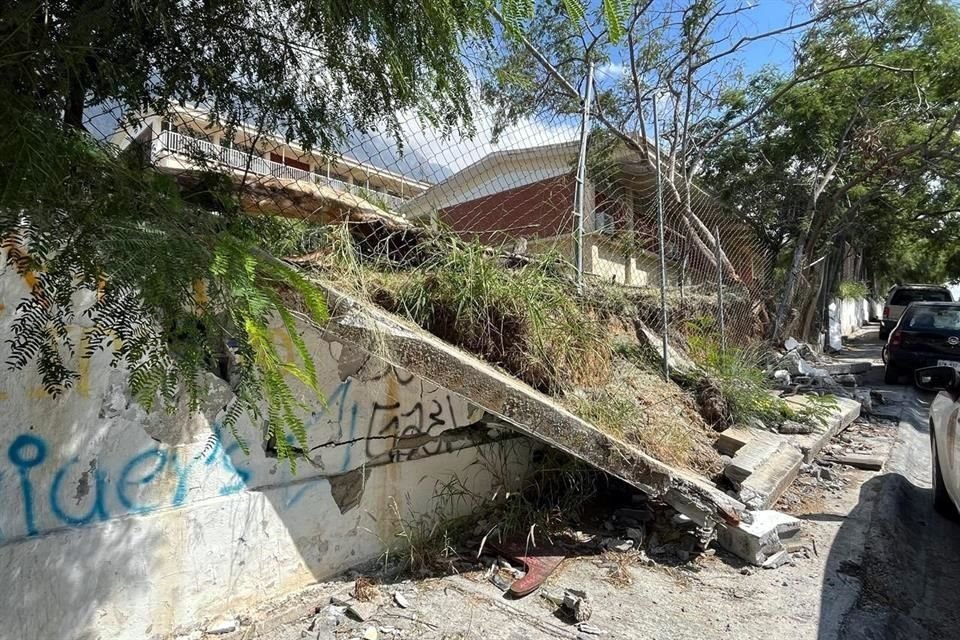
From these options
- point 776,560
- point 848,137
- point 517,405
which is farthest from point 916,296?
point 517,405

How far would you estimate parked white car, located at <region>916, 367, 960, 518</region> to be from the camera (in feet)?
11.9

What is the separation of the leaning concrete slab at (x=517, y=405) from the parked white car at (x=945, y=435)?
1.51 m

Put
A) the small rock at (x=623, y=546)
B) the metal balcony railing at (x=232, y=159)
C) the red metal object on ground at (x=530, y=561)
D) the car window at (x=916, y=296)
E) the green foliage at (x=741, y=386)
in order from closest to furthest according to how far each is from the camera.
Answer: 1. the metal balcony railing at (x=232, y=159)
2. the red metal object on ground at (x=530, y=561)
3. the small rock at (x=623, y=546)
4. the green foliage at (x=741, y=386)
5. the car window at (x=916, y=296)

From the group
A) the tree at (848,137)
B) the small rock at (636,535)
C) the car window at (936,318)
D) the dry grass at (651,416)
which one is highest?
the tree at (848,137)

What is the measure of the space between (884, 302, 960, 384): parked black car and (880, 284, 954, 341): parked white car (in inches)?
302

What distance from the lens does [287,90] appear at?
2.44 meters

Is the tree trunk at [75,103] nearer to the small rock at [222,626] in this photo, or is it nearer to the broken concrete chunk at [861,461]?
the small rock at [222,626]

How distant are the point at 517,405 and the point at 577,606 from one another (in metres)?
1.01

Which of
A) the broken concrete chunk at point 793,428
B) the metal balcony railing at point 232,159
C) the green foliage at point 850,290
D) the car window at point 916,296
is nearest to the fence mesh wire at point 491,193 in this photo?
the metal balcony railing at point 232,159

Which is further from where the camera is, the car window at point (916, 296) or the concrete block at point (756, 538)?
the car window at point (916, 296)

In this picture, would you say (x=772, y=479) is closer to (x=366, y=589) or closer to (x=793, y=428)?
(x=793, y=428)

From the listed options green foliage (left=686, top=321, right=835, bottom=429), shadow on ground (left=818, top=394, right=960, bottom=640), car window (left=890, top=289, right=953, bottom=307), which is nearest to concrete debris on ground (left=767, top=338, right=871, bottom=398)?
green foliage (left=686, top=321, right=835, bottom=429)

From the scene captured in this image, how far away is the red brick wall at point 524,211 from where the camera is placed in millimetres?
4664

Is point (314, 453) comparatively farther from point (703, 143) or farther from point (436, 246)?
point (703, 143)
